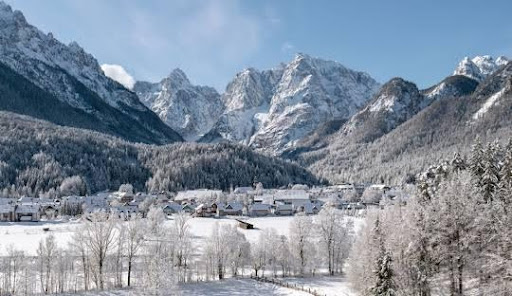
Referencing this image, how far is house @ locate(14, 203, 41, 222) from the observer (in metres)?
164

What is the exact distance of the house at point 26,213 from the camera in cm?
16388

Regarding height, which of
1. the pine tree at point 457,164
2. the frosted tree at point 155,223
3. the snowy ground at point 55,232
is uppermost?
the pine tree at point 457,164

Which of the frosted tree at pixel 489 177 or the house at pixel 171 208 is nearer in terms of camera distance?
the frosted tree at pixel 489 177

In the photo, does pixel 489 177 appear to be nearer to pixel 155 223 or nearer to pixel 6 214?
pixel 155 223

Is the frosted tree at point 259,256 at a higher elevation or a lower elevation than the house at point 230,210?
lower

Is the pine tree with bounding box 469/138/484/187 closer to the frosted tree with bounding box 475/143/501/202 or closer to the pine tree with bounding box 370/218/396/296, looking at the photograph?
the frosted tree with bounding box 475/143/501/202

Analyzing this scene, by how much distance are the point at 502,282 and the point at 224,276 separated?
5140cm

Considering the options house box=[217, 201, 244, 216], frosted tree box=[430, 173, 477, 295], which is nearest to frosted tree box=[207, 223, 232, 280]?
frosted tree box=[430, 173, 477, 295]

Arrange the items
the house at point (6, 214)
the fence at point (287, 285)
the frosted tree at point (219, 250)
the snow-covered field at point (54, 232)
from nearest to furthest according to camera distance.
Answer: the fence at point (287, 285) < the frosted tree at point (219, 250) < the snow-covered field at point (54, 232) < the house at point (6, 214)

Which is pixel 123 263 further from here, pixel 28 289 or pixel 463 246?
pixel 463 246

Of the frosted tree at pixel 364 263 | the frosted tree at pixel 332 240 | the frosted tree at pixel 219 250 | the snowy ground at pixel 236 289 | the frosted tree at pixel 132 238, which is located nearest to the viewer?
the frosted tree at pixel 364 263

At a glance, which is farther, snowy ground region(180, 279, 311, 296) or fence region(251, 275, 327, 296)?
snowy ground region(180, 279, 311, 296)

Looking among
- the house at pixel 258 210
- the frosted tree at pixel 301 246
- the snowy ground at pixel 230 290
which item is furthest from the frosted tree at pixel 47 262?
the house at pixel 258 210

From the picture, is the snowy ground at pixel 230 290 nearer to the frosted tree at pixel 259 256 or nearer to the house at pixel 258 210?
the frosted tree at pixel 259 256
